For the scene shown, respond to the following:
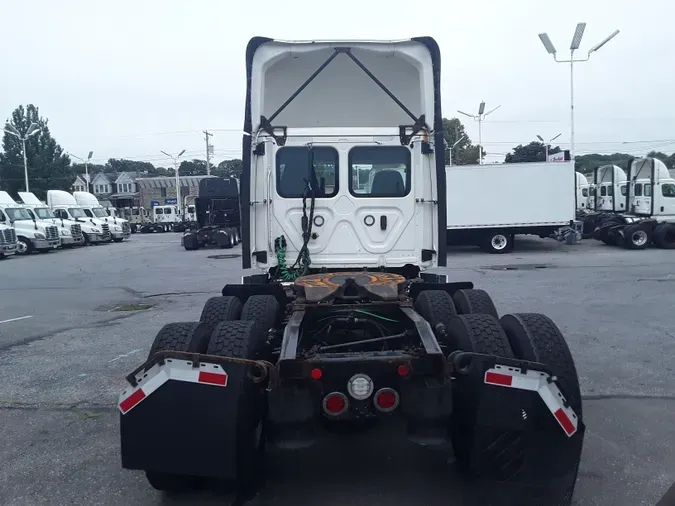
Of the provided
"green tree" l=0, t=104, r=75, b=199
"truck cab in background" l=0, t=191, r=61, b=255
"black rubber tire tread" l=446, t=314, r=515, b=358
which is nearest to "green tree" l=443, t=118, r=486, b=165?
"green tree" l=0, t=104, r=75, b=199

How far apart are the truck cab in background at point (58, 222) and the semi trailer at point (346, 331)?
2658 centimetres

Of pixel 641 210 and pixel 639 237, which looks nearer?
pixel 639 237

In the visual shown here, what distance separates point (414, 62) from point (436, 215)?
1658 mm

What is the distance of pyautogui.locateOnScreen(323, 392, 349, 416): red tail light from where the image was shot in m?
3.62

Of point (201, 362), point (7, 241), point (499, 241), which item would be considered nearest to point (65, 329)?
point (201, 362)

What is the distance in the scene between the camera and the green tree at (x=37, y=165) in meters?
64.1

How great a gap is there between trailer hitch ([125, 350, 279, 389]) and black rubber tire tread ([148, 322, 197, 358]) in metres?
0.42

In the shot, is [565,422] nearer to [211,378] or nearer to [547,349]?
[547,349]

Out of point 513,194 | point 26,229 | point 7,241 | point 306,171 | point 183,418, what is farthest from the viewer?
point 26,229

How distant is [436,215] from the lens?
6641 mm

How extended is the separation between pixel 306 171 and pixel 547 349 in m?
3.57

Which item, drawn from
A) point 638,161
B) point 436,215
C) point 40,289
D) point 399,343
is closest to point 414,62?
point 436,215

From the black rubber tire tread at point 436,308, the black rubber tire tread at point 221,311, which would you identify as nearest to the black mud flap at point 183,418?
the black rubber tire tread at point 221,311

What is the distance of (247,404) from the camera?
3.66 m
